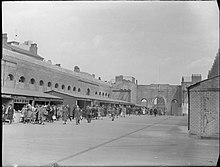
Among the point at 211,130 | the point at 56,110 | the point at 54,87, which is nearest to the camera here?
the point at 211,130

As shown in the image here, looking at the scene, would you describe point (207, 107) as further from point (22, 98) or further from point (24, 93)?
point (24, 93)

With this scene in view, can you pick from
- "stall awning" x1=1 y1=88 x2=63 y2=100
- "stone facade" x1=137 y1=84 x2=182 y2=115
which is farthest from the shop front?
"stone facade" x1=137 y1=84 x2=182 y2=115

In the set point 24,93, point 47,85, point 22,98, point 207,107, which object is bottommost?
point 207,107

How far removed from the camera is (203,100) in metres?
7.81

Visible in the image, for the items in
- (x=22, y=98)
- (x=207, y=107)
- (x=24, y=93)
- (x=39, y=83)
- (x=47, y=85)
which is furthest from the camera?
(x=47, y=85)

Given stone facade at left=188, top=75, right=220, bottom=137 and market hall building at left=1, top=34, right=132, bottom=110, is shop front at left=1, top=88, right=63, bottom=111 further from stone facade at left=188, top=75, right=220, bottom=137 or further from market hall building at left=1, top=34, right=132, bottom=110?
stone facade at left=188, top=75, right=220, bottom=137

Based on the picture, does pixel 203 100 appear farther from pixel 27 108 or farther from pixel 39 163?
pixel 27 108

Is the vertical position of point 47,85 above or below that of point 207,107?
above

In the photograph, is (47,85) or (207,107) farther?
(47,85)

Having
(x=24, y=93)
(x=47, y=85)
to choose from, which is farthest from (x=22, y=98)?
(x=47, y=85)

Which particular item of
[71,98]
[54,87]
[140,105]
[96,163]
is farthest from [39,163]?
[140,105]

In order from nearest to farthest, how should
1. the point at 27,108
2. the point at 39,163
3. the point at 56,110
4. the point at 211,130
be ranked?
the point at 39,163 → the point at 211,130 → the point at 27,108 → the point at 56,110

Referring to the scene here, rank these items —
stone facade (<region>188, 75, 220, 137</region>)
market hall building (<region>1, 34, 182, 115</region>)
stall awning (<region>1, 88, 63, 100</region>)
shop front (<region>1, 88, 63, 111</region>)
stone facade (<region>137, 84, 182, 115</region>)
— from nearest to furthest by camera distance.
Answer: stone facade (<region>188, 75, 220, 137</region>)
shop front (<region>1, 88, 63, 111</region>)
stall awning (<region>1, 88, 63, 100</region>)
market hall building (<region>1, 34, 182, 115</region>)
stone facade (<region>137, 84, 182, 115</region>)

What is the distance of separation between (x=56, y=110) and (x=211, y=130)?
10278 mm
